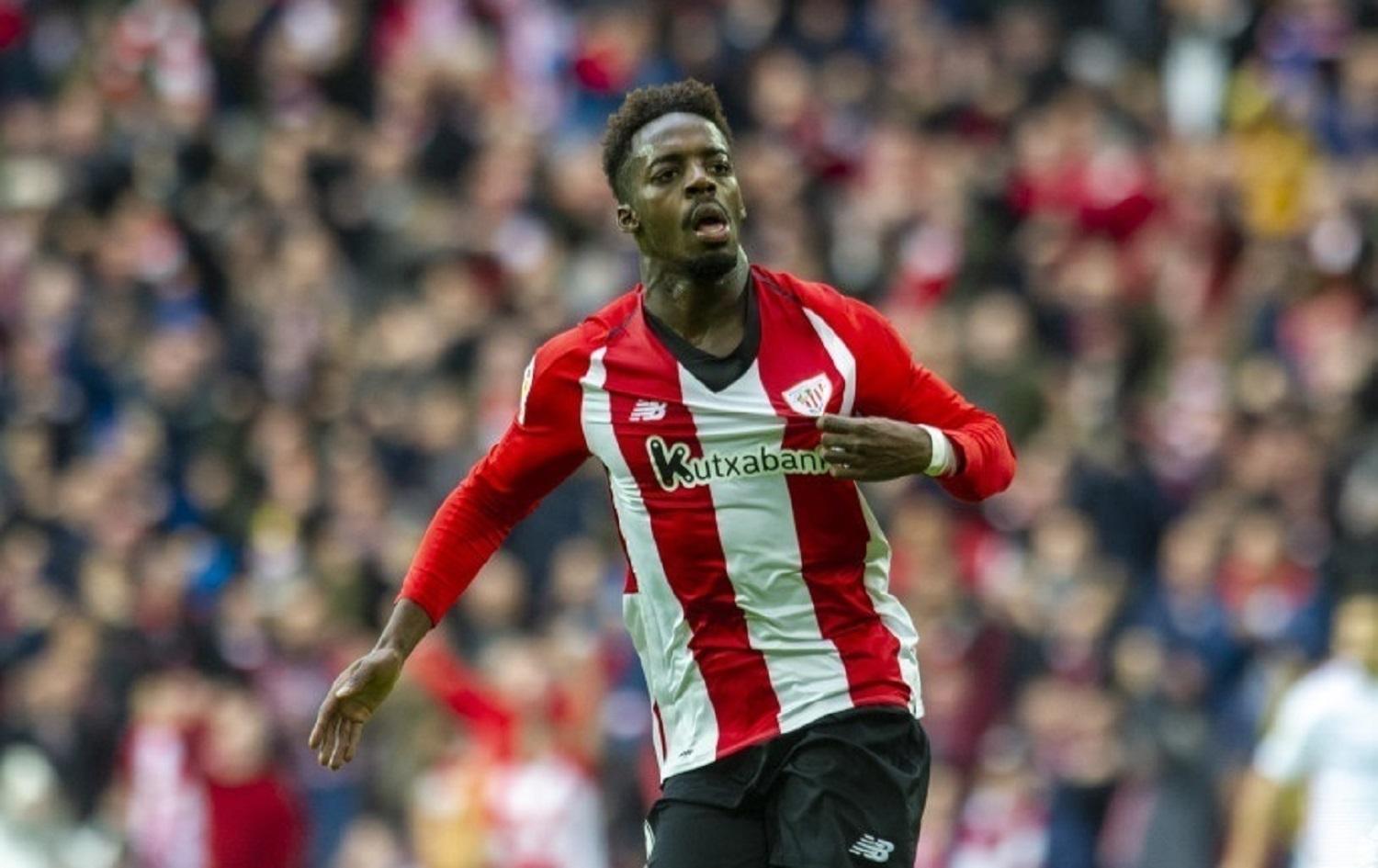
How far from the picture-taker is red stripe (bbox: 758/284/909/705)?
21.8 ft

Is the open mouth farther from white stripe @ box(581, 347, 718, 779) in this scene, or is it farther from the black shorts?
the black shorts

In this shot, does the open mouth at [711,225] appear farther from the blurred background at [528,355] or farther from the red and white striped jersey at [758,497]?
the blurred background at [528,355]

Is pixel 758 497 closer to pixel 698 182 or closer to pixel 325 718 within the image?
pixel 698 182

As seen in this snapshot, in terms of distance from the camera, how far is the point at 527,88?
746 inches

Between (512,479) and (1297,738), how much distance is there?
531 cm

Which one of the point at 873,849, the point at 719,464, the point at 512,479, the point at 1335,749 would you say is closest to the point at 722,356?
the point at 719,464

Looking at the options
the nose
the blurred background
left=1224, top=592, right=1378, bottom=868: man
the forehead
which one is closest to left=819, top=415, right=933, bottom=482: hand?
the nose

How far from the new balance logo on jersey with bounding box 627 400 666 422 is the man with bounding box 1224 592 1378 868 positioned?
4.91 m

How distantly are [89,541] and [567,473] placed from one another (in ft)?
29.9

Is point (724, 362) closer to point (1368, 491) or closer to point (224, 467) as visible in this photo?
point (1368, 491)

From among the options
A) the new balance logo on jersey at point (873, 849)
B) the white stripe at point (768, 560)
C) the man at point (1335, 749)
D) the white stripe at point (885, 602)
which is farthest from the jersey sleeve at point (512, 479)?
the man at point (1335, 749)

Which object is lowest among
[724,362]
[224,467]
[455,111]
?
[724,362]

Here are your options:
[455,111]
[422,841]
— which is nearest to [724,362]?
[422,841]

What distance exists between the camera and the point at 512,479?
6.91 metres
